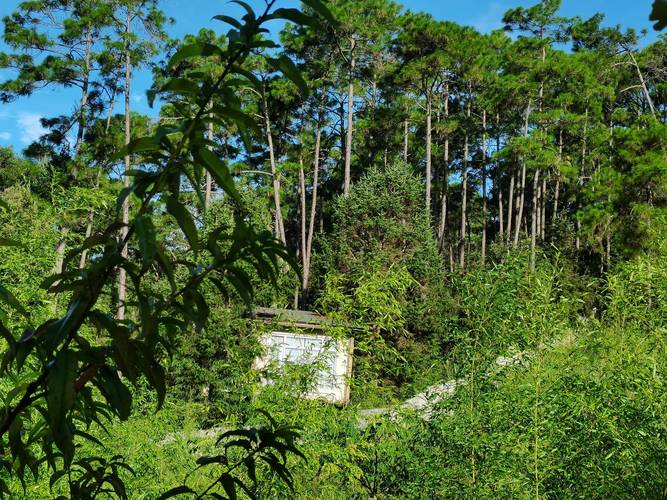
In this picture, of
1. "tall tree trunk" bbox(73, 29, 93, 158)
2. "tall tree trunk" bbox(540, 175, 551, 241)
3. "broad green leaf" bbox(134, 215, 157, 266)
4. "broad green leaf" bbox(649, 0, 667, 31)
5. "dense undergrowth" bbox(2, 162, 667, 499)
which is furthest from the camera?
"tall tree trunk" bbox(540, 175, 551, 241)

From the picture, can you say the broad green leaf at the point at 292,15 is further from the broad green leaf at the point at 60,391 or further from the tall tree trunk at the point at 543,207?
the tall tree trunk at the point at 543,207

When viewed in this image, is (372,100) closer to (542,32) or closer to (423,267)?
(542,32)

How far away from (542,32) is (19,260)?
20.9 m

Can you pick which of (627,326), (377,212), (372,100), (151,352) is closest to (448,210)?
(372,100)

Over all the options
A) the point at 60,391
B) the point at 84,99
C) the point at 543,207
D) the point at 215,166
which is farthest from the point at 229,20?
the point at 543,207

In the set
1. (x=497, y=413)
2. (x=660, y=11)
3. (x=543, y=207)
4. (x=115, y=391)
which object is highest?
(x=543, y=207)

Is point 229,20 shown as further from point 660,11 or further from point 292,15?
point 660,11

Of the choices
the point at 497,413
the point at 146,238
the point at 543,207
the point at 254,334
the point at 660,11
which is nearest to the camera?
the point at 660,11

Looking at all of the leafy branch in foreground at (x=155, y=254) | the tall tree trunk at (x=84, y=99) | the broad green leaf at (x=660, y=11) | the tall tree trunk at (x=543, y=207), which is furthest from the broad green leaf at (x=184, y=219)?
the tall tree trunk at (x=543, y=207)

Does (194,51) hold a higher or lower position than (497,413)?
higher

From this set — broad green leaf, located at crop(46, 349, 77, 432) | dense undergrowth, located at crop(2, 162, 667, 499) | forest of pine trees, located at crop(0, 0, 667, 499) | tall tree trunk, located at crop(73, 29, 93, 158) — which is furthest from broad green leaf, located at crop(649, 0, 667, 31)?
tall tree trunk, located at crop(73, 29, 93, 158)

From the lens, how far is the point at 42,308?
370 centimetres

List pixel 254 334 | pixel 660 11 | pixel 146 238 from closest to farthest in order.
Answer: pixel 660 11, pixel 146 238, pixel 254 334

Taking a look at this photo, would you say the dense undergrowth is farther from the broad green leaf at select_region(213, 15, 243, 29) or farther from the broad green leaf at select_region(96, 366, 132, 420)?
the broad green leaf at select_region(213, 15, 243, 29)
